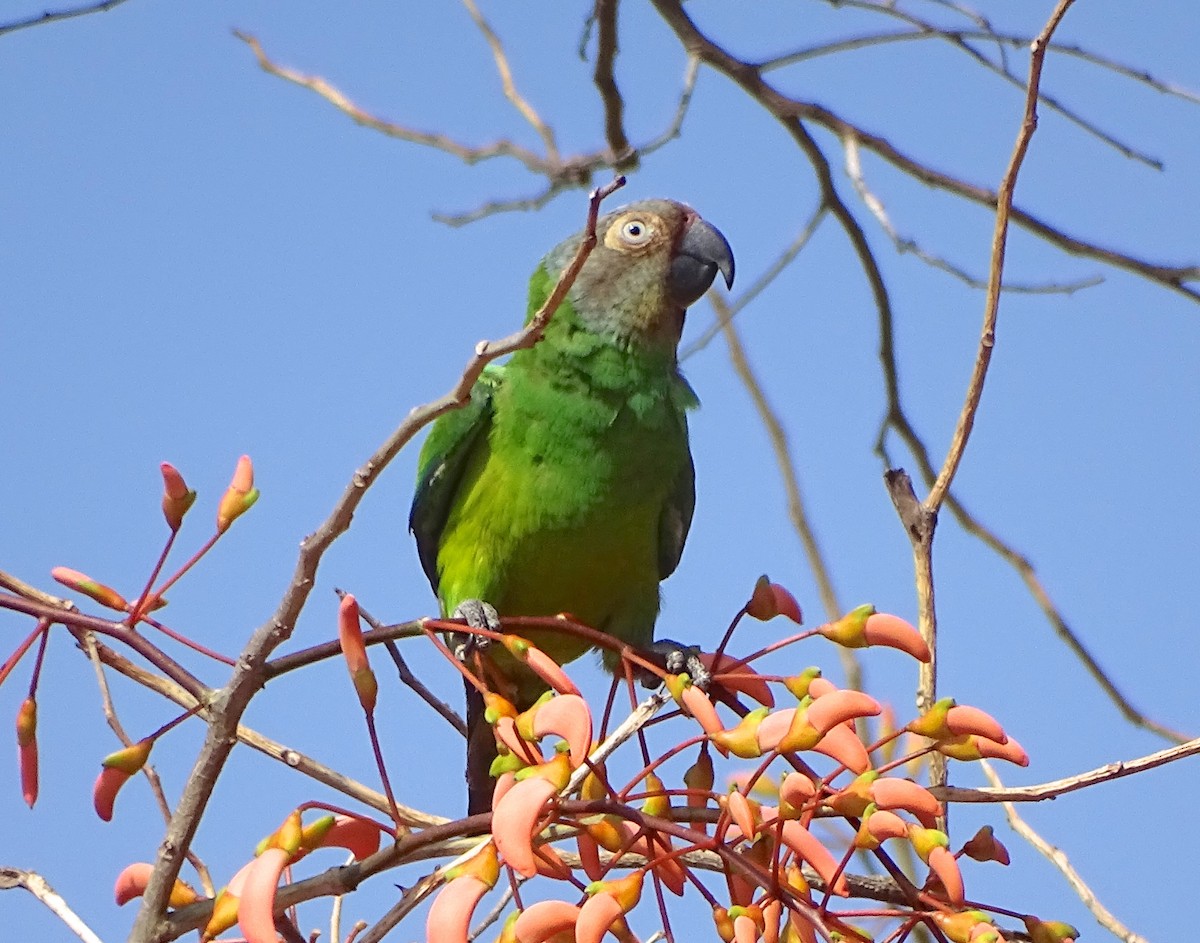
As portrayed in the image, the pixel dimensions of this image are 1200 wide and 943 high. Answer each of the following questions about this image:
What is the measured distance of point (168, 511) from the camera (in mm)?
1790

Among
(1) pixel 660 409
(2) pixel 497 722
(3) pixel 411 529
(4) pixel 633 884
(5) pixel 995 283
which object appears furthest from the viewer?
(3) pixel 411 529

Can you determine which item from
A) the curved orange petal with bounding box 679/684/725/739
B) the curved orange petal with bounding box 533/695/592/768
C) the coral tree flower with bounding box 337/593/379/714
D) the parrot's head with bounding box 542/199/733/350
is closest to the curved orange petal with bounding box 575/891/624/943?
the curved orange petal with bounding box 533/695/592/768

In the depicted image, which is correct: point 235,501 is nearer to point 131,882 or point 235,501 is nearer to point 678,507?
point 131,882

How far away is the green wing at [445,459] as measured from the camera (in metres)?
3.43

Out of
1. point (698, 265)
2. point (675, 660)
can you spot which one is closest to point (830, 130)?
point (698, 265)

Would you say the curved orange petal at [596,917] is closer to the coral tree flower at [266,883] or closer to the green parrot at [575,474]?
the coral tree flower at [266,883]

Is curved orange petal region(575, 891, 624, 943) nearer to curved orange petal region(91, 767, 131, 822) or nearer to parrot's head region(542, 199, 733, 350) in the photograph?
curved orange petal region(91, 767, 131, 822)

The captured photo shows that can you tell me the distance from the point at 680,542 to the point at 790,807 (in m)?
2.06

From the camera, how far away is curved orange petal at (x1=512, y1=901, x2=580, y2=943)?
1.37m

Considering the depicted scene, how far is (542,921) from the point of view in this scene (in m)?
1.38

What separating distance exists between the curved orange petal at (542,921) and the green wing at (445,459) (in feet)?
6.80

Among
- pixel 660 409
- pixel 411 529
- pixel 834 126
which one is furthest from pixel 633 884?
pixel 834 126

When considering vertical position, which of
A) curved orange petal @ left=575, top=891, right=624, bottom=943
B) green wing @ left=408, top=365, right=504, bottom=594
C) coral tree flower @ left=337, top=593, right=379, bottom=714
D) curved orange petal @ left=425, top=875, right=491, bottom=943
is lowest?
curved orange petal @ left=425, top=875, right=491, bottom=943

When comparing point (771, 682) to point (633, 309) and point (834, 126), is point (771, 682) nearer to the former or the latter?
point (633, 309)
